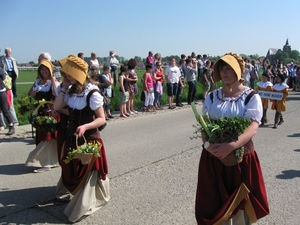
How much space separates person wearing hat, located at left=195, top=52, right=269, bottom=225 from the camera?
120 inches

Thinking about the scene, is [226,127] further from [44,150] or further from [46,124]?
[44,150]

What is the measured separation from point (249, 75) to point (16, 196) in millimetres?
16447

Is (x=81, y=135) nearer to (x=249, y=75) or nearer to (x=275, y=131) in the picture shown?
(x=275, y=131)

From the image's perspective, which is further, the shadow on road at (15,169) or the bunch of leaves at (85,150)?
the shadow on road at (15,169)

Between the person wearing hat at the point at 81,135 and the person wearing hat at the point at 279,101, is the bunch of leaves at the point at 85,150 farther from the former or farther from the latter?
the person wearing hat at the point at 279,101

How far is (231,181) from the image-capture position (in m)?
3.12

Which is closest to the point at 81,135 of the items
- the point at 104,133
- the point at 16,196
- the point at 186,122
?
the point at 16,196

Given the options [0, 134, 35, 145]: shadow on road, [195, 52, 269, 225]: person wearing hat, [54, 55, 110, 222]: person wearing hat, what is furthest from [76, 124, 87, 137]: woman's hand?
[0, 134, 35, 145]: shadow on road

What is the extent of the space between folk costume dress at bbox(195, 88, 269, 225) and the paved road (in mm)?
1045

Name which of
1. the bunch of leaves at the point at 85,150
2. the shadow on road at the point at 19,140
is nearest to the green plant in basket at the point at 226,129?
the bunch of leaves at the point at 85,150

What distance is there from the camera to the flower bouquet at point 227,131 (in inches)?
112

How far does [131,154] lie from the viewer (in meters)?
6.95

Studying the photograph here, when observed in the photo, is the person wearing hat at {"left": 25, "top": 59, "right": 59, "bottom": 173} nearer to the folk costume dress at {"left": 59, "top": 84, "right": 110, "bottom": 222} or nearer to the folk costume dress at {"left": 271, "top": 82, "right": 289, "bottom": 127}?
the folk costume dress at {"left": 59, "top": 84, "right": 110, "bottom": 222}

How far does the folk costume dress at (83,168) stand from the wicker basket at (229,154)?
5.82 feet
